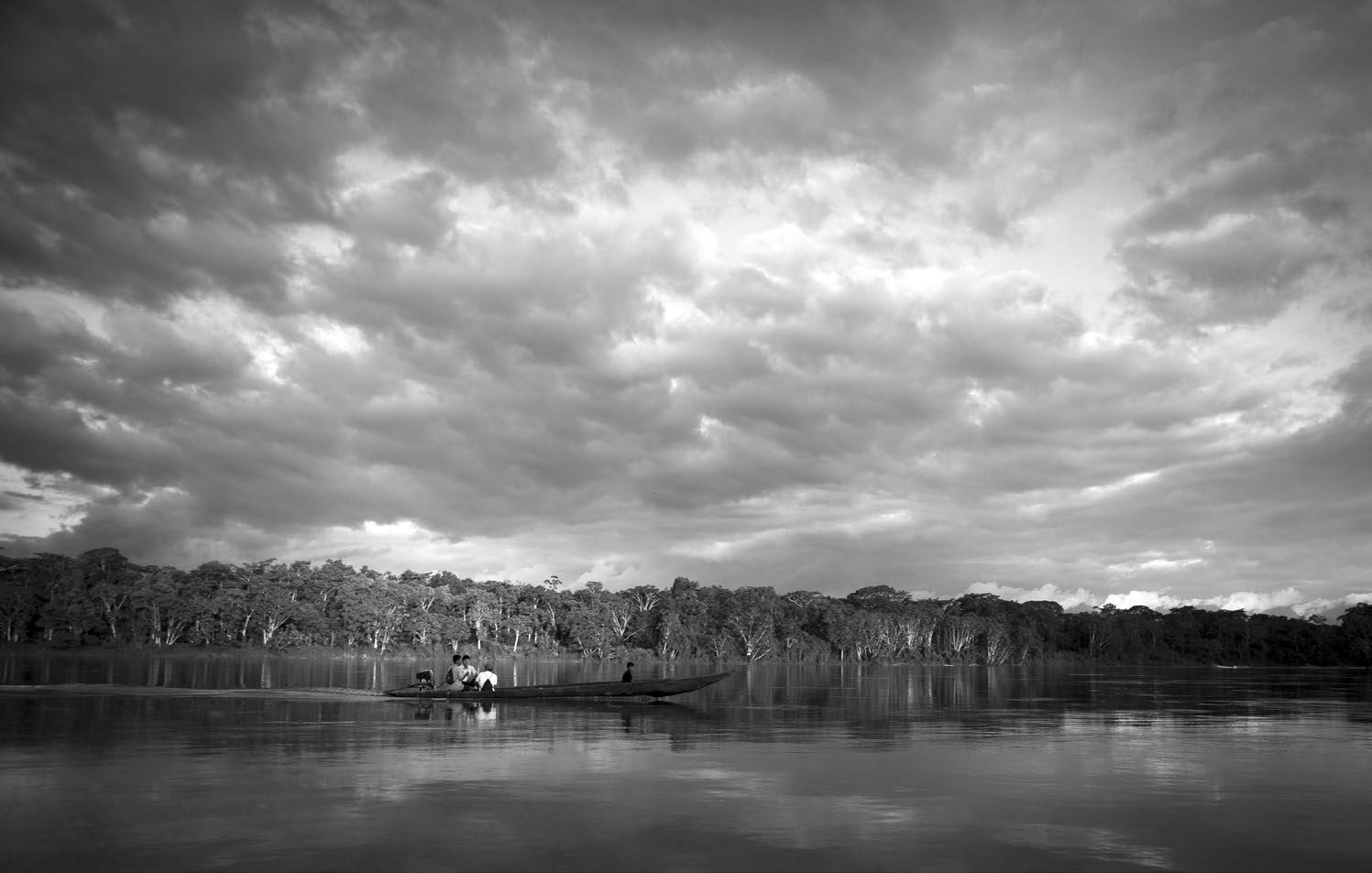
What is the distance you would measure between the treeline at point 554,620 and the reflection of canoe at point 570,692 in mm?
77801

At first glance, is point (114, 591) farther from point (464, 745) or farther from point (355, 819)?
point (355, 819)

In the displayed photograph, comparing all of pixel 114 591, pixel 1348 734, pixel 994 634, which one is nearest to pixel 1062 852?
pixel 1348 734

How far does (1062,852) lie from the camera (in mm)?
13227

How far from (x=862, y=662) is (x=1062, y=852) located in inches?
5355

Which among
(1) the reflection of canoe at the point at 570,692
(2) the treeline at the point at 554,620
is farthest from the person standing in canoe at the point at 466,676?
(2) the treeline at the point at 554,620

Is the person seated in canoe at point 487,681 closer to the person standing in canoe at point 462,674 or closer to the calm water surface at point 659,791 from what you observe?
the person standing in canoe at point 462,674

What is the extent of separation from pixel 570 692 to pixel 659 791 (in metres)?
22.6

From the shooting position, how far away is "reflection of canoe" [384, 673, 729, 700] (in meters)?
38.2

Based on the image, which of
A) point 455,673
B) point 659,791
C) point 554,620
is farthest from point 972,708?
point 554,620

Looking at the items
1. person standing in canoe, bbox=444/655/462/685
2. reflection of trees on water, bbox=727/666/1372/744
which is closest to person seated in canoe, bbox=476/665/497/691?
person standing in canoe, bbox=444/655/462/685

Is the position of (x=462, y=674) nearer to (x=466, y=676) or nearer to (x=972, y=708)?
(x=466, y=676)

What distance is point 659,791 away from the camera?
17.5m

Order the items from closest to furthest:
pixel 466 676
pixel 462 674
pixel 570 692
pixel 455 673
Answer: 1. pixel 570 692
2. pixel 466 676
3. pixel 455 673
4. pixel 462 674

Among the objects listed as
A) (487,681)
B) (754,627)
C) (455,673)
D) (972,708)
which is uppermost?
(455,673)
